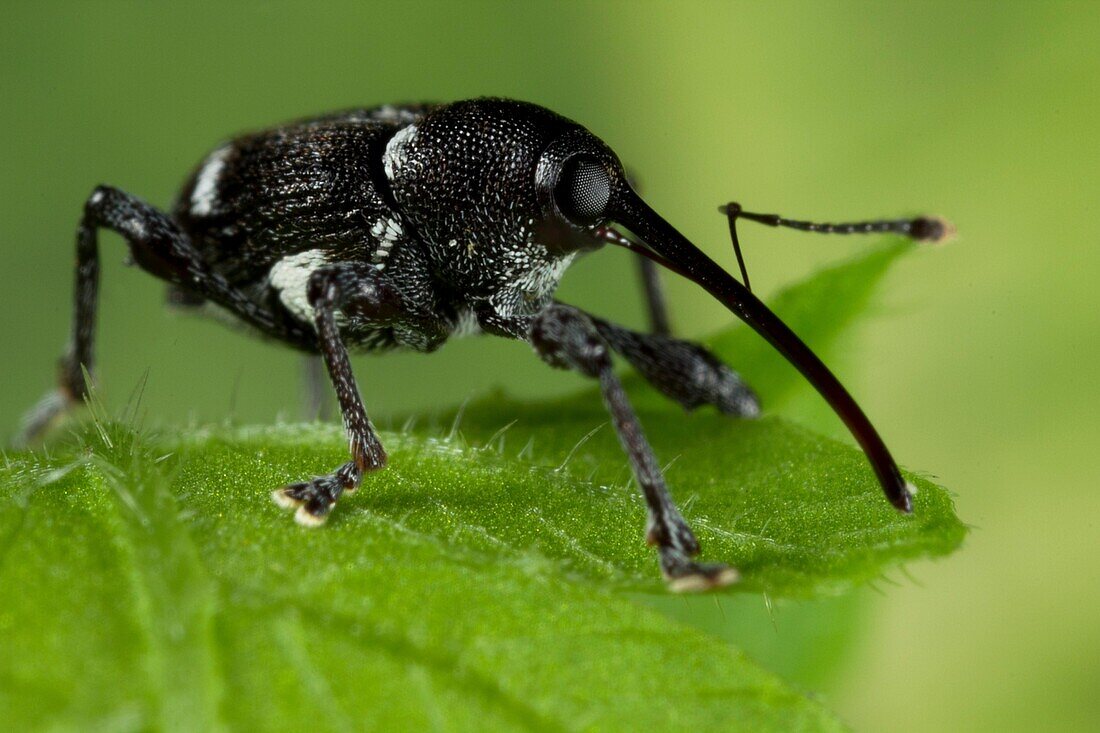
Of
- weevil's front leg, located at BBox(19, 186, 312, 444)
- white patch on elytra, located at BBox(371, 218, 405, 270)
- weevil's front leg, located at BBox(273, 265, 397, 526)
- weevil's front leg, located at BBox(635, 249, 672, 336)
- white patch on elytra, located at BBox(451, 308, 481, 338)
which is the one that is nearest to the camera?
weevil's front leg, located at BBox(273, 265, 397, 526)

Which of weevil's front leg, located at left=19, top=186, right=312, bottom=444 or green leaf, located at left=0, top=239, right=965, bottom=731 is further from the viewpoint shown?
weevil's front leg, located at left=19, top=186, right=312, bottom=444

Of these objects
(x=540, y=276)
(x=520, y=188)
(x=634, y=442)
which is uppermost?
(x=520, y=188)

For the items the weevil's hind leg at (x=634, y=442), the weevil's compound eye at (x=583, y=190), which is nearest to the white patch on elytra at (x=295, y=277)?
the weevil's compound eye at (x=583, y=190)

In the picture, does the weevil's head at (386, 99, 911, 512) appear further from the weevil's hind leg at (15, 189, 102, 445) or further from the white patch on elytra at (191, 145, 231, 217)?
the weevil's hind leg at (15, 189, 102, 445)

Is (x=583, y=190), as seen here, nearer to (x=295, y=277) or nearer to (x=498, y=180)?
(x=498, y=180)

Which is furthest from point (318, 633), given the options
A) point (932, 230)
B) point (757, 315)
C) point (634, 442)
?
point (932, 230)

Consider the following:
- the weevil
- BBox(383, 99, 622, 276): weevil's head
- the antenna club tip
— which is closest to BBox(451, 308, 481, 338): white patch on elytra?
the weevil

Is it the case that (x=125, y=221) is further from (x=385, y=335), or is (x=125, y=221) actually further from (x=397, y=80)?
(x=397, y=80)

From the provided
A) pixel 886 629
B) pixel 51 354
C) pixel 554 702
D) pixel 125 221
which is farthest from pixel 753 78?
pixel 554 702
